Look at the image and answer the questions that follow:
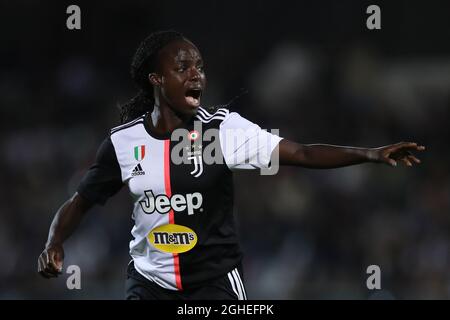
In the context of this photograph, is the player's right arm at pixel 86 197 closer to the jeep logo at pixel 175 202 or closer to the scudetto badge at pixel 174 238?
the jeep logo at pixel 175 202

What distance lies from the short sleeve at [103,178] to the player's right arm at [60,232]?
0.21 ft

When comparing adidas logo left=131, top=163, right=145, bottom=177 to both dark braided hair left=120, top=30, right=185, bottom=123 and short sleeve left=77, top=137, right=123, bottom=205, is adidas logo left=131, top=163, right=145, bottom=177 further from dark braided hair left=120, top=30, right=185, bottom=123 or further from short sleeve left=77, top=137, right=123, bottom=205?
dark braided hair left=120, top=30, right=185, bottom=123

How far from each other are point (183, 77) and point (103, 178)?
2.26 feet

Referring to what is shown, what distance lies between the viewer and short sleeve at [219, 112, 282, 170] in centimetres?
433

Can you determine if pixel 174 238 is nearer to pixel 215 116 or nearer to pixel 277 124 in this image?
pixel 215 116

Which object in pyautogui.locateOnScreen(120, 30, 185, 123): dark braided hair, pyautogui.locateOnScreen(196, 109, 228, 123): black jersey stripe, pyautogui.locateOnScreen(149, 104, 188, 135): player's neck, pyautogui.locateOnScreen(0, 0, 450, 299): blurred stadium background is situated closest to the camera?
pyautogui.locateOnScreen(196, 109, 228, 123): black jersey stripe

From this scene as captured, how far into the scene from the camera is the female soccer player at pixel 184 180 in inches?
171

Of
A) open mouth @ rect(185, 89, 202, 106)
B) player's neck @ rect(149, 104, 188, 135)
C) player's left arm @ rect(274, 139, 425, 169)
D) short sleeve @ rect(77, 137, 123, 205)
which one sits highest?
open mouth @ rect(185, 89, 202, 106)

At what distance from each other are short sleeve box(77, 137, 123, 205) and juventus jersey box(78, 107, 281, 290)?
0.45 ft

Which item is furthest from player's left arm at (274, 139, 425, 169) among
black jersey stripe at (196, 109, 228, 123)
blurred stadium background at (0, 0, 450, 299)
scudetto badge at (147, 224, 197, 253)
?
blurred stadium background at (0, 0, 450, 299)

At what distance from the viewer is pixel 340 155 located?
4.15 metres

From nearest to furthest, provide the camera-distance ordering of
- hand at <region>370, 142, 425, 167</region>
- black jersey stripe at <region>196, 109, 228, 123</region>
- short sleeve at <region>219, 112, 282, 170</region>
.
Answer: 1. hand at <region>370, 142, 425, 167</region>
2. short sleeve at <region>219, 112, 282, 170</region>
3. black jersey stripe at <region>196, 109, 228, 123</region>
